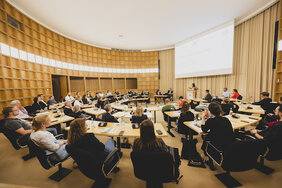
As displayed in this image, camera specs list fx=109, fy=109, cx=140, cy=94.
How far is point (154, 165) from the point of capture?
53.8 inches

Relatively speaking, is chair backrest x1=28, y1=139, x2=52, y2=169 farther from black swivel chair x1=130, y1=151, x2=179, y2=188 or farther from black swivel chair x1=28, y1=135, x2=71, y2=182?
black swivel chair x1=130, y1=151, x2=179, y2=188

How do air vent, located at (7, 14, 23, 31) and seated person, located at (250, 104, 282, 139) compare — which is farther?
air vent, located at (7, 14, 23, 31)

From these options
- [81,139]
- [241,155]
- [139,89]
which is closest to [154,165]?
[81,139]

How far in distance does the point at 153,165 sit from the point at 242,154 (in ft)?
4.59

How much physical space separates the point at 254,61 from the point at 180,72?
525 cm

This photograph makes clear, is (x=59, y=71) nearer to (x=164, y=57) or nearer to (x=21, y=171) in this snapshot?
(x=21, y=171)

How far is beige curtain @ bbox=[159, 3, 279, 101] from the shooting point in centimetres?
583

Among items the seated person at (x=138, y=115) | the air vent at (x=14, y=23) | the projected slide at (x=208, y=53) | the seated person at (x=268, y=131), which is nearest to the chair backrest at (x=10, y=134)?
the seated person at (x=138, y=115)

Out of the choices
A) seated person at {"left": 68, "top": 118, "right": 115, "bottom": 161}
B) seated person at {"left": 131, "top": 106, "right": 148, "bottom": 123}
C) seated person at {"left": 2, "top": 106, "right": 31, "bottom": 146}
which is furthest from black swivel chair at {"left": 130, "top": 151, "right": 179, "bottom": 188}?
seated person at {"left": 2, "top": 106, "right": 31, "bottom": 146}

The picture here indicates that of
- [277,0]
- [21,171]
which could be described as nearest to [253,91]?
[277,0]

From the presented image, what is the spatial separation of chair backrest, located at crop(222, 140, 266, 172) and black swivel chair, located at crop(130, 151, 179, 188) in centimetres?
95

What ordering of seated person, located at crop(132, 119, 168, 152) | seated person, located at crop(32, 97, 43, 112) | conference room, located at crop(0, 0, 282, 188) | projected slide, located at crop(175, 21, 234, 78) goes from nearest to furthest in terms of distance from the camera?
1. seated person, located at crop(132, 119, 168, 152)
2. conference room, located at crop(0, 0, 282, 188)
3. seated person, located at crop(32, 97, 43, 112)
4. projected slide, located at crop(175, 21, 234, 78)

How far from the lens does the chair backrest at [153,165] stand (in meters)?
1.30

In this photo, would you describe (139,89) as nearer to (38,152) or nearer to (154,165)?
(38,152)
